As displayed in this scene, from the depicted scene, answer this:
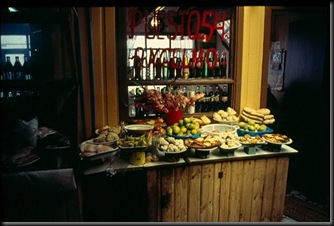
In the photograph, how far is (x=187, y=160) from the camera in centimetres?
416

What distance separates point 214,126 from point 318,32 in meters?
2.87

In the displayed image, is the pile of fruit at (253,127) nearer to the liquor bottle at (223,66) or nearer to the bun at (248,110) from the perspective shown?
the bun at (248,110)

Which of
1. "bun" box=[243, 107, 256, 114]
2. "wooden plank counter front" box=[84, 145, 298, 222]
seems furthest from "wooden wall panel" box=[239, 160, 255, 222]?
"bun" box=[243, 107, 256, 114]

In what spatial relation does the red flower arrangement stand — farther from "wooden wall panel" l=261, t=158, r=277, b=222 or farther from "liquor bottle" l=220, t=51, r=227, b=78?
"wooden wall panel" l=261, t=158, r=277, b=222

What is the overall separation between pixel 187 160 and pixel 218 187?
66 cm

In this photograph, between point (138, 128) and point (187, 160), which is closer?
point (187, 160)

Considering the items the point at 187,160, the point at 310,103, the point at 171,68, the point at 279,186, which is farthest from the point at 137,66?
the point at 310,103

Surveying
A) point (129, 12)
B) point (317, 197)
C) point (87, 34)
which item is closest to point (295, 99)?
point (317, 197)

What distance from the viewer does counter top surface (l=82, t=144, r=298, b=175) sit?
3.92 meters

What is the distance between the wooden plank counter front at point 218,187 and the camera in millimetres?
4125

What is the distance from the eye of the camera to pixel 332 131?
157 inches

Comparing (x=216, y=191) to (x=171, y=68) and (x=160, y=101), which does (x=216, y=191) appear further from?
(x=171, y=68)

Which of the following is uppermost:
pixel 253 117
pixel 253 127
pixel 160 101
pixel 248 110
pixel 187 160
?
pixel 160 101

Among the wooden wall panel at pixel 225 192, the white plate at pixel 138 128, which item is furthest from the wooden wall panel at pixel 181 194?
the white plate at pixel 138 128
